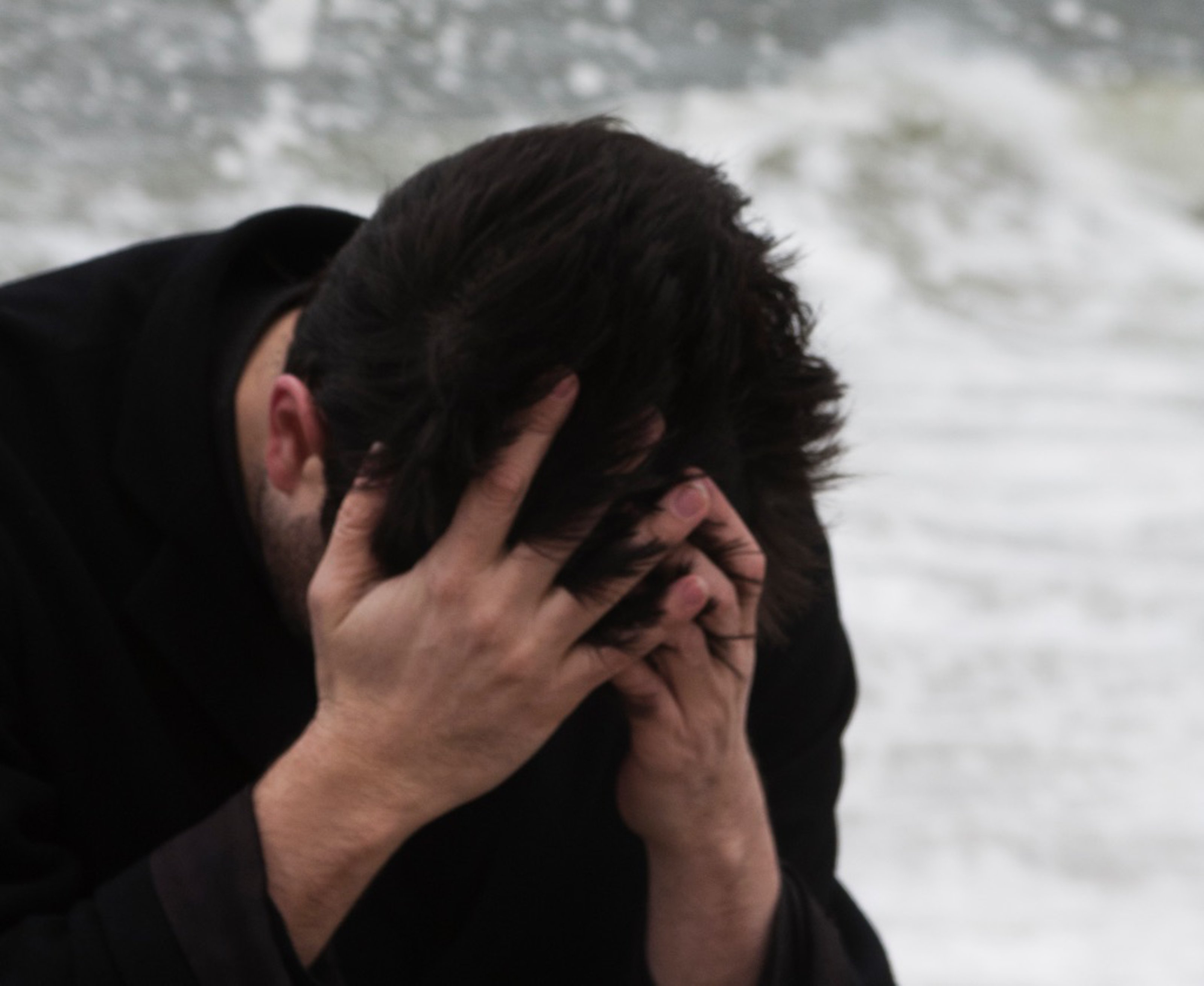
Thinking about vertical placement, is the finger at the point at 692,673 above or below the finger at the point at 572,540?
below

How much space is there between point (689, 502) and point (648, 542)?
37mm

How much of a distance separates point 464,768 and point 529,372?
272mm

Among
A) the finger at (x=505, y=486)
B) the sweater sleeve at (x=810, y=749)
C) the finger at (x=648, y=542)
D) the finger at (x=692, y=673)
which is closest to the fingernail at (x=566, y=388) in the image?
the finger at (x=505, y=486)

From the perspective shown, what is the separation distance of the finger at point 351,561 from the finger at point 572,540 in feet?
0.34

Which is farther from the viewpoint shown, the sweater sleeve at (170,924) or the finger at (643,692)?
the finger at (643,692)

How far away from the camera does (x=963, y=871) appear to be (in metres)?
2.41

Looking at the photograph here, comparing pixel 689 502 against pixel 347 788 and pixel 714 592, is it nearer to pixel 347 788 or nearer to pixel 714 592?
pixel 714 592

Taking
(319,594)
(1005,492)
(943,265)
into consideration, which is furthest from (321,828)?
(943,265)

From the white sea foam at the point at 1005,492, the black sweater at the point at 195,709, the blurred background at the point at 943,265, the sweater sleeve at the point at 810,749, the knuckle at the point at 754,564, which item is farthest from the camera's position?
the blurred background at the point at 943,265

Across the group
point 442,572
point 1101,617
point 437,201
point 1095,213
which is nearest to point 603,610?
point 442,572

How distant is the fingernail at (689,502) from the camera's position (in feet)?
3.58

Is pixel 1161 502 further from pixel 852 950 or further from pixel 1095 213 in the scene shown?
pixel 852 950

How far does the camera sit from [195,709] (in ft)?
4.48

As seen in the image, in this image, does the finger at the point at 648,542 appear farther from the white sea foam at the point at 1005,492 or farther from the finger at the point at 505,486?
the white sea foam at the point at 1005,492
